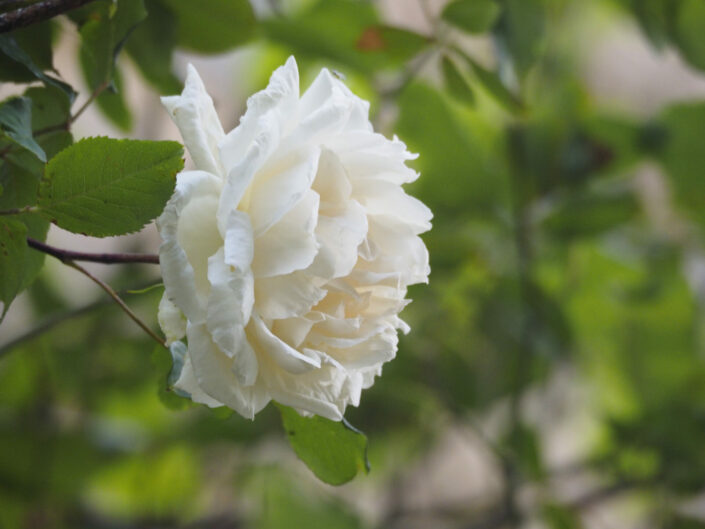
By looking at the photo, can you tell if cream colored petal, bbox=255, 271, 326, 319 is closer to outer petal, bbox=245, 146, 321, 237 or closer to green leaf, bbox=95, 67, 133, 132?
outer petal, bbox=245, 146, 321, 237

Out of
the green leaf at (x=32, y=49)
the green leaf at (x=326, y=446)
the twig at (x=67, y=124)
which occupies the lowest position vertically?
the green leaf at (x=326, y=446)

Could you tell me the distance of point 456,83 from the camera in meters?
0.34

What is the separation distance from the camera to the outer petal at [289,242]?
0.58 feet

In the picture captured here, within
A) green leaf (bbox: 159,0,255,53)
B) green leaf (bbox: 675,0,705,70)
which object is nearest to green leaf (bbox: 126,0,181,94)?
green leaf (bbox: 159,0,255,53)

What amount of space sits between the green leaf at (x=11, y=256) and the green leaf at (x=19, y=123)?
0.07 ft

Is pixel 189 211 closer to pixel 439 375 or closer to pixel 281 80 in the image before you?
pixel 281 80

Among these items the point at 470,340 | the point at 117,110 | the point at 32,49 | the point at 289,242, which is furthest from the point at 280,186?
the point at 470,340

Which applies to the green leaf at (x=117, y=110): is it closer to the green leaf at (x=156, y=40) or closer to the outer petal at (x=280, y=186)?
the green leaf at (x=156, y=40)

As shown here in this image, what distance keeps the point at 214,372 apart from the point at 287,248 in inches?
1.4

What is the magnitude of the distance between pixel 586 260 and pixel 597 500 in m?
0.23

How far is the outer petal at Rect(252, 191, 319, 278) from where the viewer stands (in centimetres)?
18

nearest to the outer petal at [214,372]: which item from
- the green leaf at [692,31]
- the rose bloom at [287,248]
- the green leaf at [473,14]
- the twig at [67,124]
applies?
the rose bloom at [287,248]

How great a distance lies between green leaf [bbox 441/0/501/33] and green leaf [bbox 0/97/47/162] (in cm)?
20

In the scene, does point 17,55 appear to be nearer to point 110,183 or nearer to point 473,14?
point 110,183
